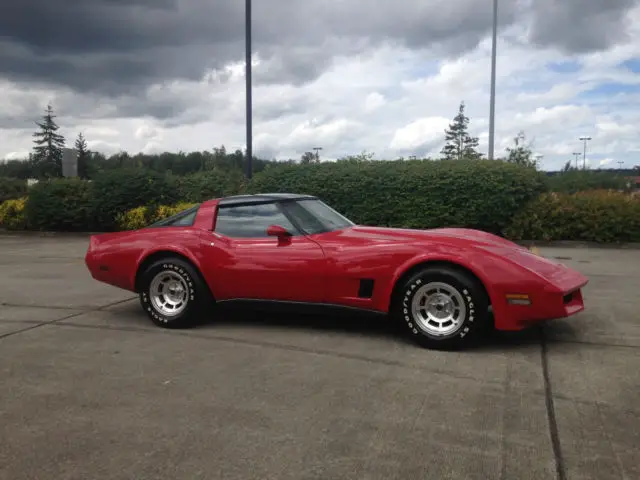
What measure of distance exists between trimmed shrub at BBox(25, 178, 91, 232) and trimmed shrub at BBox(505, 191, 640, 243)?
39.2 feet

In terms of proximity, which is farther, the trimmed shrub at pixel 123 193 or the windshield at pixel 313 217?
the trimmed shrub at pixel 123 193

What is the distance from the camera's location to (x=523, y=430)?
3.29 m

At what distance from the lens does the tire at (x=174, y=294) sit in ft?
18.6

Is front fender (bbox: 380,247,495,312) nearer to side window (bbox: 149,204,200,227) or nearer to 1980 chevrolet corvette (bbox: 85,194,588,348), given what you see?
1980 chevrolet corvette (bbox: 85,194,588,348)

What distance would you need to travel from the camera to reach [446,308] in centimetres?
489

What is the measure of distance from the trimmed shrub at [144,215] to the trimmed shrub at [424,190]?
10.8 ft

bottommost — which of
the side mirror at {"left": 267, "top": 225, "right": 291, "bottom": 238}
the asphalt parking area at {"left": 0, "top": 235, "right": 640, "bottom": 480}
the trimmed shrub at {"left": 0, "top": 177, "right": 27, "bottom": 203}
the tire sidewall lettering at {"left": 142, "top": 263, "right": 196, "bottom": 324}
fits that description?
the asphalt parking area at {"left": 0, "top": 235, "right": 640, "bottom": 480}

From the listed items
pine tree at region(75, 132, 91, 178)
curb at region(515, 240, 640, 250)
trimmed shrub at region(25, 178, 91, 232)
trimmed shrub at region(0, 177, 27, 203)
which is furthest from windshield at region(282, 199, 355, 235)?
pine tree at region(75, 132, 91, 178)

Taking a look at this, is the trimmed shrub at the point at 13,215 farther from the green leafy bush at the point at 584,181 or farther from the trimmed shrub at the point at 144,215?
the green leafy bush at the point at 584,181

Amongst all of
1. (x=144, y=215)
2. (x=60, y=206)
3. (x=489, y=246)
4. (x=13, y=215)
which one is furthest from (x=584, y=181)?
(x=489, y=246)

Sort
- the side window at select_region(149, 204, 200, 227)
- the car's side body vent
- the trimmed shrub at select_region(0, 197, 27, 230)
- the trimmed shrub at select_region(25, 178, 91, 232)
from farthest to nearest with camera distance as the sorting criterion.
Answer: the trimmed shrub at select_region(0, 197, 27, 230) → the trimmed shrub at select_region(25, 178, 91, 232) → the side window at select_region(149, 204, 200, 227) → the car's side body vent

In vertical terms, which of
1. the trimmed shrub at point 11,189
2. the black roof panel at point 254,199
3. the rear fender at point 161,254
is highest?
the trimmed shrub at point 11,189

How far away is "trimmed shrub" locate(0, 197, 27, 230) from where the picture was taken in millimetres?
19016

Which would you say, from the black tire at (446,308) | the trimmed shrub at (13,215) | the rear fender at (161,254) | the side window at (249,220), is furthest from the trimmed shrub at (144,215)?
the black tire at (446,308)
